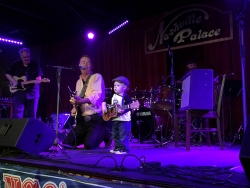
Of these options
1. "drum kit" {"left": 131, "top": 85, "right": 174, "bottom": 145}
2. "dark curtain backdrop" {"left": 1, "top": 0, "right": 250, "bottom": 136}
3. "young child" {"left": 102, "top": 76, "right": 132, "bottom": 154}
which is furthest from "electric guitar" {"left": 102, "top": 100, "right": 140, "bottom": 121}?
"dark curtain backdrop" {"left": 1, "top": 0, "right": 250, "bottom": 136}

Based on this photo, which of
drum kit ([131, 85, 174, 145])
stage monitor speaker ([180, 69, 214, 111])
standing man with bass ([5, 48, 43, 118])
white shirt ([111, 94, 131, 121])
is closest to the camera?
white shirt ([111, 94, 131, 121])

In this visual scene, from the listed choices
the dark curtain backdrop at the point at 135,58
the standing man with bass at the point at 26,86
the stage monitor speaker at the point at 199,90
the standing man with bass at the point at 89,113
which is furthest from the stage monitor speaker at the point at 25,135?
the dark curtain backdrop at the point at 135,58

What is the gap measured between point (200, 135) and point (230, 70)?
64.8 inches

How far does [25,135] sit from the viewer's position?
10.1 feet

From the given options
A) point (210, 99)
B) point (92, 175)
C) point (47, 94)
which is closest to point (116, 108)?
point (210, 99)

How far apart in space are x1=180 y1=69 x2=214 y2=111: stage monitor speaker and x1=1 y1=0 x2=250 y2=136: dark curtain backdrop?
245 centimetres

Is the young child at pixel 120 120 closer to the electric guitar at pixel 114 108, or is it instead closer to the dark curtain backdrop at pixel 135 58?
the electric guitar at pixel 114 108

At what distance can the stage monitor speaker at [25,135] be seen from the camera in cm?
305

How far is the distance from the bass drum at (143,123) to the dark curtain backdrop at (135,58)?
128 centimetres

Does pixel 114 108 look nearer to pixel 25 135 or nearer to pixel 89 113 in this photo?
pixel 89 113

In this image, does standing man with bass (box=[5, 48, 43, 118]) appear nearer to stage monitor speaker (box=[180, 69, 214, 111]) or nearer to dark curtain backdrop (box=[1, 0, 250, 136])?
dark curtain backdrop (box=[1, 0, 250, 136])

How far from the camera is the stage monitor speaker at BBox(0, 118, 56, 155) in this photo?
3049 mm

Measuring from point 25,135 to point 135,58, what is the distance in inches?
201

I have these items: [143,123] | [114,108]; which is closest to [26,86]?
[114,108]
